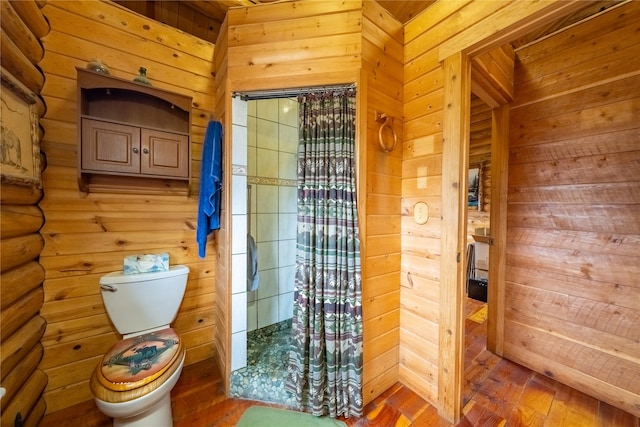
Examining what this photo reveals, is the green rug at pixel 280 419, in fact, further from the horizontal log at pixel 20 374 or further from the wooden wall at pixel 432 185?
the horizontal log at pixel 20 374

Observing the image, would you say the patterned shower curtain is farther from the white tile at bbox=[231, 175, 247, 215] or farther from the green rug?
the white tile at bbox=[231, 175, 247, 215]

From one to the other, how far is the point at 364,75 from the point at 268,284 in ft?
6.09

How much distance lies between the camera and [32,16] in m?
1.23

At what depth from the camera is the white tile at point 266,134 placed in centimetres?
207

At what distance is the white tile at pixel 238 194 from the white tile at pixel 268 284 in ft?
2.74

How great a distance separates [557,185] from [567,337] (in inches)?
41.5

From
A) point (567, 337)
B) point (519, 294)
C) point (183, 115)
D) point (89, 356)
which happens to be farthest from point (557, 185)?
point (89, 356)

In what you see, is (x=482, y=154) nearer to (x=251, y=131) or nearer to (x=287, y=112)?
(x=287, y=112)

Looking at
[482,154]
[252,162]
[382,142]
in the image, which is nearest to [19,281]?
[252,162]

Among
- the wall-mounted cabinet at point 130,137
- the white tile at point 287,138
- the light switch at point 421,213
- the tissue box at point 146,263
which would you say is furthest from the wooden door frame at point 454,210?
the tissue box at point 146,263

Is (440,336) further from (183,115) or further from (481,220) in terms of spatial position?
(481,220)

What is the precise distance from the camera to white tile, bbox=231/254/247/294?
154 centimetres

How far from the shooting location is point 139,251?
161 cm

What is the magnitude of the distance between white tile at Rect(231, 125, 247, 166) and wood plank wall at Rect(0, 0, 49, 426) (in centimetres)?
96
